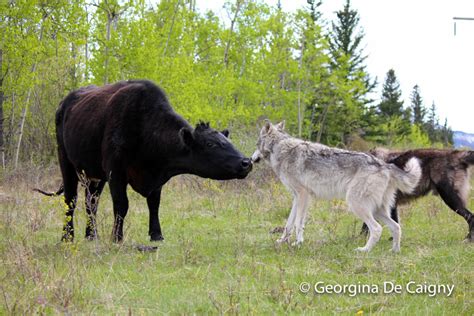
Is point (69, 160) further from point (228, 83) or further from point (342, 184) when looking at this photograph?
point (228, 83)

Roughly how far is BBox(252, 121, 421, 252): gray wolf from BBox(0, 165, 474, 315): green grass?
41 cm

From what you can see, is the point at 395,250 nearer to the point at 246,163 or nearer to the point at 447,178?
the point at 447,178

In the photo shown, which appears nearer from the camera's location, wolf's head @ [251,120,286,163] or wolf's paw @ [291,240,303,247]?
wolf's paw @ [291,240,303,247]

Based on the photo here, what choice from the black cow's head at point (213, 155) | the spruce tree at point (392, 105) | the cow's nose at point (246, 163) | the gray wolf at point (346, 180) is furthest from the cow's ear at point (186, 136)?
the spruce tree at point (392, 105)

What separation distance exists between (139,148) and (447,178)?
4960 millimetres

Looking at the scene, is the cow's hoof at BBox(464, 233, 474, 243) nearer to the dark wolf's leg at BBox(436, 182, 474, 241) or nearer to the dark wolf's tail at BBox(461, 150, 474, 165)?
the dark wolf's leg at BBox(436, 182, 474, 241)

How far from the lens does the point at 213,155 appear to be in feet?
25.8

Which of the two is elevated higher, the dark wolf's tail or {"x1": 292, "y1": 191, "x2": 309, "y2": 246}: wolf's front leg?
the dark wolf's tail

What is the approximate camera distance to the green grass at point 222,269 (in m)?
4.81

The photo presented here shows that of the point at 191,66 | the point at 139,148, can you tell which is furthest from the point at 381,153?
the point at 191,66

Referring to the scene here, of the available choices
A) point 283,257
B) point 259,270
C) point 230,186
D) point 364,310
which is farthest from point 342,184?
point 230,186

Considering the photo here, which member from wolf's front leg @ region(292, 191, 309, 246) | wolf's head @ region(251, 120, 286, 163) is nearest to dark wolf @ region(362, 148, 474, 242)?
wolf's front leg @ region(292, 191, 309, 246)

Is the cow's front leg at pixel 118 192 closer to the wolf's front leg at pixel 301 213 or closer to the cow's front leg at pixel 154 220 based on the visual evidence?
the cow's front leg at pixel 154 220

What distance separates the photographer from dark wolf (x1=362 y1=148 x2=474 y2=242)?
8.73 meters
